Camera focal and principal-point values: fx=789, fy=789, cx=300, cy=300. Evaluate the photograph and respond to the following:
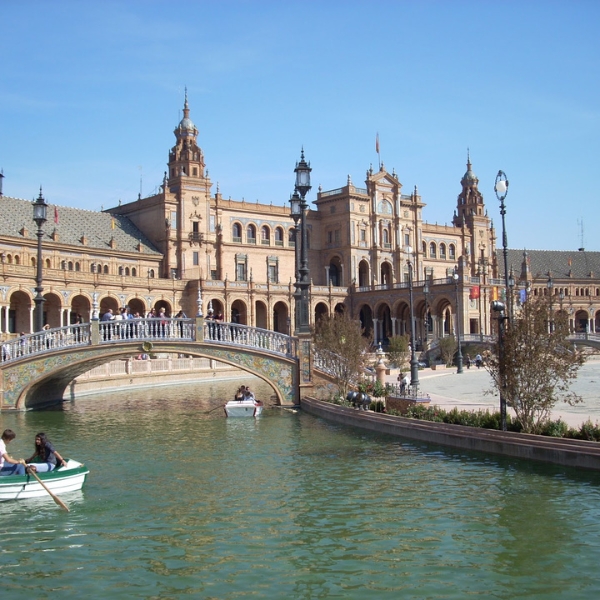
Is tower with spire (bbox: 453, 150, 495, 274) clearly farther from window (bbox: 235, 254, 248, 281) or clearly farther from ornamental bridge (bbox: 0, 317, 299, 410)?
ornamental bridge (bbox: 0, 317, 299, 410)

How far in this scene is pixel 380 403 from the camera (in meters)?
24.8

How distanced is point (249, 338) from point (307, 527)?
16.3 m

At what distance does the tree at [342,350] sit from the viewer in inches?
1101

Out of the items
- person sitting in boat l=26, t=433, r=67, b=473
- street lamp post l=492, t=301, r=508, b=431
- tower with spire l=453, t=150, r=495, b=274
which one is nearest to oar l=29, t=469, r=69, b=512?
person sitting in boat l=26, t=433, r=67, b=473

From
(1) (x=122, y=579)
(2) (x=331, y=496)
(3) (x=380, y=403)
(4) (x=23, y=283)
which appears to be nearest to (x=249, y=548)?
(1) (x=122, y=579)

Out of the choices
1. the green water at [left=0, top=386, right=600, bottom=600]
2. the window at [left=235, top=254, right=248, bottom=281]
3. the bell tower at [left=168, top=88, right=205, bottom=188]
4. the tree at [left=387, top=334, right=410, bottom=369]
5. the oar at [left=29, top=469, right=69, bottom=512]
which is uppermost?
the bell tower at [left=168, top=88, right=205, bottom=188]

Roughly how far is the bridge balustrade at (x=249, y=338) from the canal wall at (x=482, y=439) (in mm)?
4465

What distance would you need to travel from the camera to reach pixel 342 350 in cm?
2809

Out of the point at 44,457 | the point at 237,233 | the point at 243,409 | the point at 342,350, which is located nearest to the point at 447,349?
the point at 237,233

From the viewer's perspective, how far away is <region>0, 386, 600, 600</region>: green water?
10.8 metres

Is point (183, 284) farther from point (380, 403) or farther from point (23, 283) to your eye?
point (380, 403)

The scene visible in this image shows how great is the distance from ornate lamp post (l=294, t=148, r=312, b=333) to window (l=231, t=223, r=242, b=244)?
5162 cm

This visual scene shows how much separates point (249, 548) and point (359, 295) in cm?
7119

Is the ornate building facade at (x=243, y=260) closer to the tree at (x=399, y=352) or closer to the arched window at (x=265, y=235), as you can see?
the arched window at (x=265, y=235)
